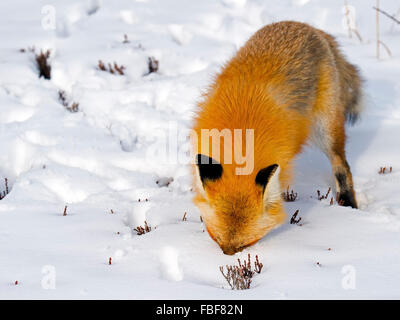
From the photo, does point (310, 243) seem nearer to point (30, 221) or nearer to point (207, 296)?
point (207, 296)

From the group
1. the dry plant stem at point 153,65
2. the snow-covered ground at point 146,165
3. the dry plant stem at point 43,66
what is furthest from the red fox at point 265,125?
the dry plant stem at point 43,66

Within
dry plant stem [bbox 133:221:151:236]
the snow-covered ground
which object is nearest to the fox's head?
the snow-covered ground

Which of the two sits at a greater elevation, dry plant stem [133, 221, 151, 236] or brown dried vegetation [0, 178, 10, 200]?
brown dried vegetation [0, 178, 10, 200]

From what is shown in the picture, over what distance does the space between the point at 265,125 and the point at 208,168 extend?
31.6 inches

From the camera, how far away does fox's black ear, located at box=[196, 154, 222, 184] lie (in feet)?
10.6

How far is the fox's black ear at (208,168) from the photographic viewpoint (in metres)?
3.24

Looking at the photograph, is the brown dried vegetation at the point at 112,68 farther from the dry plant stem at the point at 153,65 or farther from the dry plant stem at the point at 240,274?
the dry plant stem at the point at 240,274

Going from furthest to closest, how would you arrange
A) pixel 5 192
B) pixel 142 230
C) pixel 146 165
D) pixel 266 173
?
pixel 146 165
pixel 5 192
pixel 142 230
pixel 266 173

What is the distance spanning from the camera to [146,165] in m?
5.72

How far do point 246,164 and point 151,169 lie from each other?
98.0 inches

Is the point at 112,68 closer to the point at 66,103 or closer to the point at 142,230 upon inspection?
the point at 66,103

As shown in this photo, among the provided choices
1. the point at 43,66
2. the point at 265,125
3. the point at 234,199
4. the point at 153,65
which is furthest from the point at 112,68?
the point at 234,199

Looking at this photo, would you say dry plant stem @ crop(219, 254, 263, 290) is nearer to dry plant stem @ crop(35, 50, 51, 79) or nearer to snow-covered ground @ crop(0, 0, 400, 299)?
snow-covered ground @ crop(0, 0, 400, 299)

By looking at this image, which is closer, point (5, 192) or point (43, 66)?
point (5, 192)
